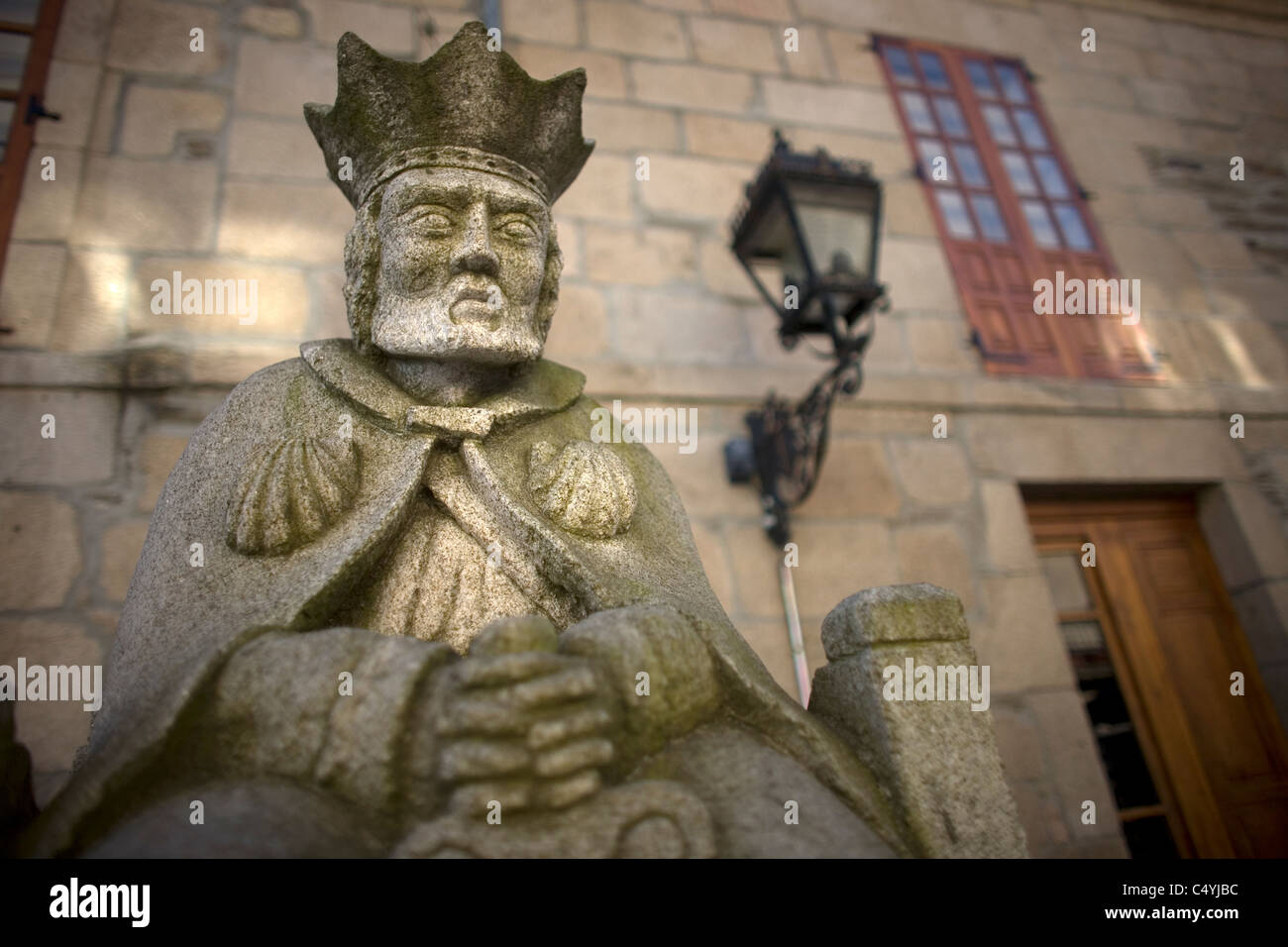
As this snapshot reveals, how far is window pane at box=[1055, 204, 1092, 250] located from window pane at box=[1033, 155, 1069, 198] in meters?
0.09

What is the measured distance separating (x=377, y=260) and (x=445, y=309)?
212 millimetres

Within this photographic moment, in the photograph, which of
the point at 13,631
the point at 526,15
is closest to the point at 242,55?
the point at 526,15

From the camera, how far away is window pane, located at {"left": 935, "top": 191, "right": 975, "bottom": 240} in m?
3.93

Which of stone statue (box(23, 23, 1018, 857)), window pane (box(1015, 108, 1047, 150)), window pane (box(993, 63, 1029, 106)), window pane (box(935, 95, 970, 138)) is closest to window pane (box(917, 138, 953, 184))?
window pane (box(935, 95, 970, 138))

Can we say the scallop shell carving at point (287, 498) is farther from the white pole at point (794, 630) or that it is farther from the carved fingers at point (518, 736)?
the white pole at point (794, 630)

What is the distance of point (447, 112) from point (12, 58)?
2.91m

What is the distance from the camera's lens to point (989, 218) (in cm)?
402

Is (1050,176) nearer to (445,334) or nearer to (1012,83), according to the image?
(1012,83)

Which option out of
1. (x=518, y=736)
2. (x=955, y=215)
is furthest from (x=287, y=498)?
(x=955, y=215)

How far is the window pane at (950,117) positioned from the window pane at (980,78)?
234mm

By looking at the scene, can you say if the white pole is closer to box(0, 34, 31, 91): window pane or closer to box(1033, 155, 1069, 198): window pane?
box(1033, 155, 1069, 198): window pane

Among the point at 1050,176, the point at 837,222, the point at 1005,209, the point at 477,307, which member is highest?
the point at 1050,176

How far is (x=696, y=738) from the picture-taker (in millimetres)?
1019

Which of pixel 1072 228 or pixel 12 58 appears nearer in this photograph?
pixel 12 58
